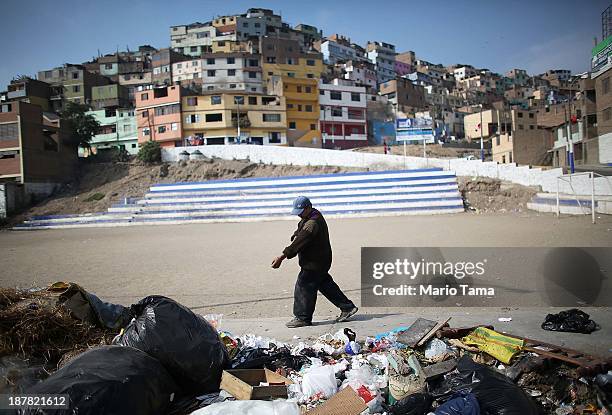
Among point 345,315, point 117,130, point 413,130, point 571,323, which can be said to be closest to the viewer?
point 571,323

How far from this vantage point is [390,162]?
3108 cm

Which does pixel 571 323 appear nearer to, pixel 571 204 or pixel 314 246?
pixel 314 246

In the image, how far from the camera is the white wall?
18.4m

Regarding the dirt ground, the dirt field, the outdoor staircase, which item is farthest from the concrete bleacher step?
the dirt ground

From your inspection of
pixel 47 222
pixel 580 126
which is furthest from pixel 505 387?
pixel 580 126

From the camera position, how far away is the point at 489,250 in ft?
25.7

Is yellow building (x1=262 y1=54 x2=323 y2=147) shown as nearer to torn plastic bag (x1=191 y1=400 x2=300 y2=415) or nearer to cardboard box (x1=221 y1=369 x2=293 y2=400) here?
cardboard box (x1=221 y1=369 x2=293 y2=400)

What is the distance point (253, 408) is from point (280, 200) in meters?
24.5

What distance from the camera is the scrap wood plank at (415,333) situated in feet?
12.2

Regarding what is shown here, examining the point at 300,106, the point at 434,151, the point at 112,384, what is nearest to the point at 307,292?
the point at 112,384

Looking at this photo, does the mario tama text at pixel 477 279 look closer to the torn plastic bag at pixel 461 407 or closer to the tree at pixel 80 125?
the torn plastic bag at pixel 461 407

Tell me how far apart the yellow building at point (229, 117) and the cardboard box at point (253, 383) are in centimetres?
4374

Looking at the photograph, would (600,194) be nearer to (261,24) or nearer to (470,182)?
(470,182)

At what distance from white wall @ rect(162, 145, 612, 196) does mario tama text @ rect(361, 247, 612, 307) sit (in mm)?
9973
